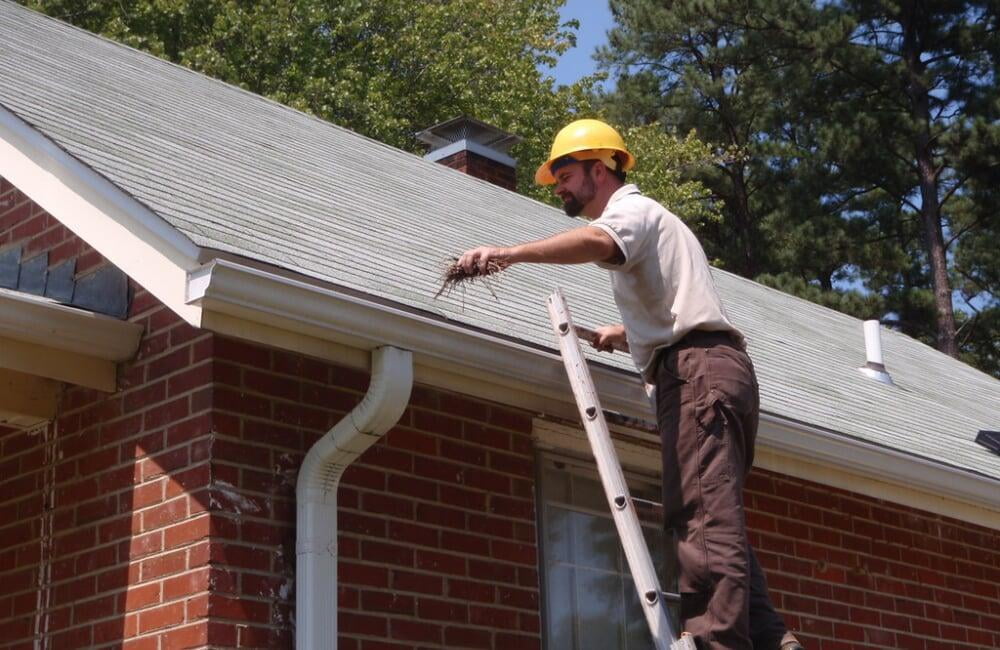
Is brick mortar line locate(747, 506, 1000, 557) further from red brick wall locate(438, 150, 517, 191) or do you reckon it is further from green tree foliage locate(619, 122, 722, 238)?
green tree foliage locate(619, 122, 722, 238)

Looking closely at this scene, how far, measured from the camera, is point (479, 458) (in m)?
6.18

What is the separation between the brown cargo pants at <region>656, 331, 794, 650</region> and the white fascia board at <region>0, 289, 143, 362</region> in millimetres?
2049

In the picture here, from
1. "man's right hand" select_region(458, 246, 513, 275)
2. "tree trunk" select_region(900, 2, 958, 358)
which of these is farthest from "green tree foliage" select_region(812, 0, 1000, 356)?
"man's right hand" select_region(458, 246, 513, 275)

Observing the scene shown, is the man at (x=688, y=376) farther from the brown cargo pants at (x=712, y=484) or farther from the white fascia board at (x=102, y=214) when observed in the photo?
the white fascia board at (x=102, y=214)

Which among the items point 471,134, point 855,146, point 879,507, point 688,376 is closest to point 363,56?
point 855,146

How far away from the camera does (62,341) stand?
5.45 metres

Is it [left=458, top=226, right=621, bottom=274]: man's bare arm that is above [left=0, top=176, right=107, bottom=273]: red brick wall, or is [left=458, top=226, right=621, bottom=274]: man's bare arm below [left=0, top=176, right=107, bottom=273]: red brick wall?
below

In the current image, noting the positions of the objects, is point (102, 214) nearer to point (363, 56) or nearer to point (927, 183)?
point (363, 56)

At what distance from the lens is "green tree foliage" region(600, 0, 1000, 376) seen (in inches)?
1209

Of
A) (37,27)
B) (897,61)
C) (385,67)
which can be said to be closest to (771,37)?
(897,61)

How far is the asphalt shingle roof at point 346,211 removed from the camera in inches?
228

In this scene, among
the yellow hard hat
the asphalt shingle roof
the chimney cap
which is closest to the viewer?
the yellow hard hat

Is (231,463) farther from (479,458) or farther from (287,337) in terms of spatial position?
(479,458)

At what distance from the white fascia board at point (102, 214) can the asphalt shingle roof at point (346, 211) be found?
0.09 m
